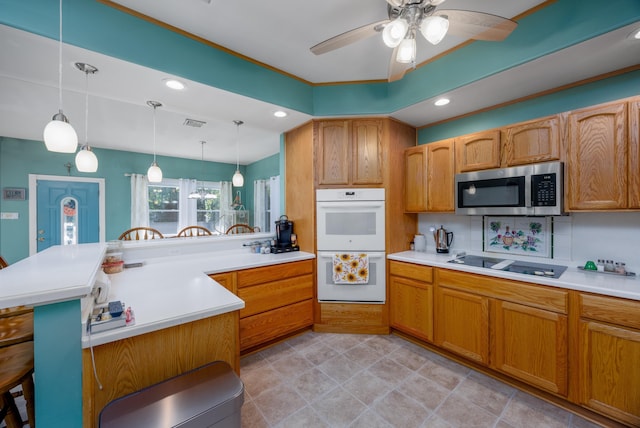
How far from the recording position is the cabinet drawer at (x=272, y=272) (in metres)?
2.23

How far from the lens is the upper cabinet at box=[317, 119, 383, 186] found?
105 inches

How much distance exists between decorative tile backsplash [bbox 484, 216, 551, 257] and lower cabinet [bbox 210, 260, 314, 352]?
72.7 inches

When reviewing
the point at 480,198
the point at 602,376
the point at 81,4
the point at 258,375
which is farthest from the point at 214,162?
the point at 602,376

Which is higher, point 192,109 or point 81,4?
point 81,4

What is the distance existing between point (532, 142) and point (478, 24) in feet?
3.71

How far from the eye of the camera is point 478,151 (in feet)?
7.39

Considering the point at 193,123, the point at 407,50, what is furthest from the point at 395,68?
the point at 193,123

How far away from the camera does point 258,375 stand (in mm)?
2006

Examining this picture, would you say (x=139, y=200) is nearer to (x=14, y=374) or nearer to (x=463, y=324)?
(x=14, y=374)

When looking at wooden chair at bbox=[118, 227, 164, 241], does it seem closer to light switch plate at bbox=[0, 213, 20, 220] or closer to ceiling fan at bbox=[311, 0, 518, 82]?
light switch plate at bbox=[0, 213, 20, 220]

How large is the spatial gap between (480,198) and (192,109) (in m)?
2.84

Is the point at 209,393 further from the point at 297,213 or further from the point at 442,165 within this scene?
the point at 442,165

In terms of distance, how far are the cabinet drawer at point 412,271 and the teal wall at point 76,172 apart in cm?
361

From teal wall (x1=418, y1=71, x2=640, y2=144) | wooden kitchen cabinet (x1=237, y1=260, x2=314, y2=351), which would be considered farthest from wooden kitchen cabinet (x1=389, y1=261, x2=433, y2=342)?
teal wall (x1=418, y1=71, x2=640, y2=144)
